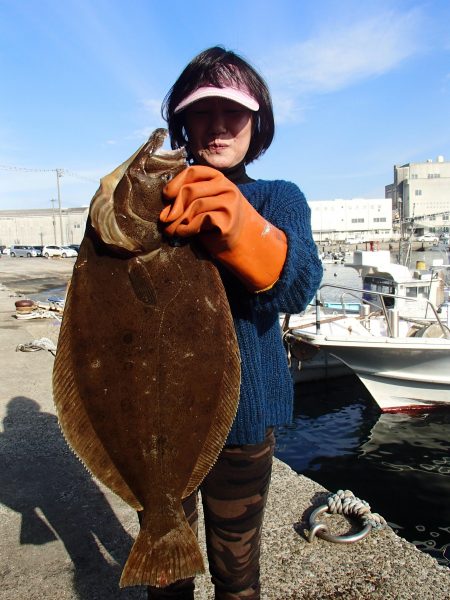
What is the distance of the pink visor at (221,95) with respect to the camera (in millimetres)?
1672

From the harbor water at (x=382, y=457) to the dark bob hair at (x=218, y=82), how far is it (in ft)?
17.2

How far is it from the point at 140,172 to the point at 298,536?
103 inches

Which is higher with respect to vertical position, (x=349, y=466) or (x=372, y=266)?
(x=372, y=266)

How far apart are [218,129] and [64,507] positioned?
288 cm

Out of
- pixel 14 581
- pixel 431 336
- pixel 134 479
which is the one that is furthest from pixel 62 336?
pixel 431 336

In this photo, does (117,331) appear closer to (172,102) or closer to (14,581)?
(172,102)

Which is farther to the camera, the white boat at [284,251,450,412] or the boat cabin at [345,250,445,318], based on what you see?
the boat cabin at [345,250,445,318]

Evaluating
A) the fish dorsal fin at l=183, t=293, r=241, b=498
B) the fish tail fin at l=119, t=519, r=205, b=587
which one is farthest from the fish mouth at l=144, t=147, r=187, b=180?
the fish tail fin at l=119, t=519, r=205, b=587

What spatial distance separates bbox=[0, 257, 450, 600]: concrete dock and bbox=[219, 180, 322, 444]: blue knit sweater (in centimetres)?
135

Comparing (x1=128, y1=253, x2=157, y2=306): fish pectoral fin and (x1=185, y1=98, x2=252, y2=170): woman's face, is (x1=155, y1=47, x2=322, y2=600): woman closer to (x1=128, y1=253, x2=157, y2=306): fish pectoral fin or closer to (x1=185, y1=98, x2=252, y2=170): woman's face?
(x1=185, y1=98, x2=252, y2=170): woman's face

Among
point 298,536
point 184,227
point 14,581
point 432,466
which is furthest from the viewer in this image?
point 432,466

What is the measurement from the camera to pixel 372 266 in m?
12.1

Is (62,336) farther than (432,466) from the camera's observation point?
No

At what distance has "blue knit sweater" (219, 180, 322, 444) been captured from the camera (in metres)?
1.59
